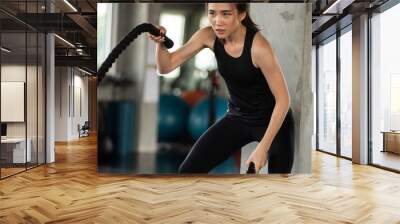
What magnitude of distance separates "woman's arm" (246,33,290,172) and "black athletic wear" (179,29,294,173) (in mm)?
67

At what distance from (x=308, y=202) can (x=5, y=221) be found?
324cm

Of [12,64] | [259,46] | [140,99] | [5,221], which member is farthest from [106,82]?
[5,221]

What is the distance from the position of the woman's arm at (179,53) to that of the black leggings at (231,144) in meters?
1.11

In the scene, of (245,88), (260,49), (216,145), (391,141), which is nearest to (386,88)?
(391,141)

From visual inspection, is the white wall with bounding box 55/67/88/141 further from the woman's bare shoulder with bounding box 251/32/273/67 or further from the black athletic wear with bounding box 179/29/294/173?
the woman's bare shoulder with bounding box 251/32/273/67

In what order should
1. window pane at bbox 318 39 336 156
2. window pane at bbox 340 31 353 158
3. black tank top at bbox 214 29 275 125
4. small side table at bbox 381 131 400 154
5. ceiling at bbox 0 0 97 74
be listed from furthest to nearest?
window pane at bbox 318 39 336 156, window pane at bbox 340 31 353 158, small side table at bbox 381 131 400 154, ceiling at bbox 0 0 97 74, black tank top at bbox 214 29 275 125

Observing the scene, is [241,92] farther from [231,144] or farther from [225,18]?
[225,18]

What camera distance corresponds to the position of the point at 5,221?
391 centimetres

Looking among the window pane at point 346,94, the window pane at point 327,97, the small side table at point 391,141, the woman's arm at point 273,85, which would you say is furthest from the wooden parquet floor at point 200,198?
the window pane at point 327,97

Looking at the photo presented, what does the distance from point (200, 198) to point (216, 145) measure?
1.40 metres

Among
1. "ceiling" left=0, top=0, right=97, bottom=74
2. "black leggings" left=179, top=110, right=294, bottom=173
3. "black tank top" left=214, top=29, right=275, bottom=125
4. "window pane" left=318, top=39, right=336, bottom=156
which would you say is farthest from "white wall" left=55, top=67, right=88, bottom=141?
"black tank top" left=214, top=29, right=275, bottom=125

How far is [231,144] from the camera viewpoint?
243 inches

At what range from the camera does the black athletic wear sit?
610 centimetres

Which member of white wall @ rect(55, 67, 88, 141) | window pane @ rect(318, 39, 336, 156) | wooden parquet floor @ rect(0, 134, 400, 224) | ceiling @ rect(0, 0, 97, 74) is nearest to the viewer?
wooden parquet floor @ rect(0, 134, 400, 224)
